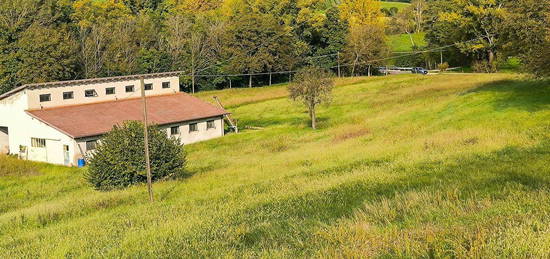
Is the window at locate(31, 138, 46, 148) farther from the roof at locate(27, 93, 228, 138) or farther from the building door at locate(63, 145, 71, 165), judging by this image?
the building door at locate(63, 145, 71, 165)

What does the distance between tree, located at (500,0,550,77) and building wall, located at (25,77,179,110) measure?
40363mm

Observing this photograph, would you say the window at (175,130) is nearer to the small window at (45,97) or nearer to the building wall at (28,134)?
the building wall at (28,134)

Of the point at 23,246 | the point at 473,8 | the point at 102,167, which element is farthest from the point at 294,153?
the point at 473,8

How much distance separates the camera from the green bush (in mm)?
33094

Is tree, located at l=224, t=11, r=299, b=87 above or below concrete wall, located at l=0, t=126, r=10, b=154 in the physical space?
above

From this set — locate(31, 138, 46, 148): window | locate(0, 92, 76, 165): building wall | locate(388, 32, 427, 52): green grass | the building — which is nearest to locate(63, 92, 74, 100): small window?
the building

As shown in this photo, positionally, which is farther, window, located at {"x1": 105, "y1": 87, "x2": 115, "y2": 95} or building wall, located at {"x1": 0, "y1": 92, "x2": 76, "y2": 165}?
window, located at {"x1": 105, "y1": 87, "x2": 115, "y2": 95}

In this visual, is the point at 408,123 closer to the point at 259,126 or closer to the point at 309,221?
the point at 259,126

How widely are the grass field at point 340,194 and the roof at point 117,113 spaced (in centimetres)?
433

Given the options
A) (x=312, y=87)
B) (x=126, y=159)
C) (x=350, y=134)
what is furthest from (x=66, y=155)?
(x=350, y=134)

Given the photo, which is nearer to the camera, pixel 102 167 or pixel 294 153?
pixel 102 167

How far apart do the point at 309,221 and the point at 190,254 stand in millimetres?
4421

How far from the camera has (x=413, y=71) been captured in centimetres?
9662

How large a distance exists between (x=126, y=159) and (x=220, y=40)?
71844 millimetres
